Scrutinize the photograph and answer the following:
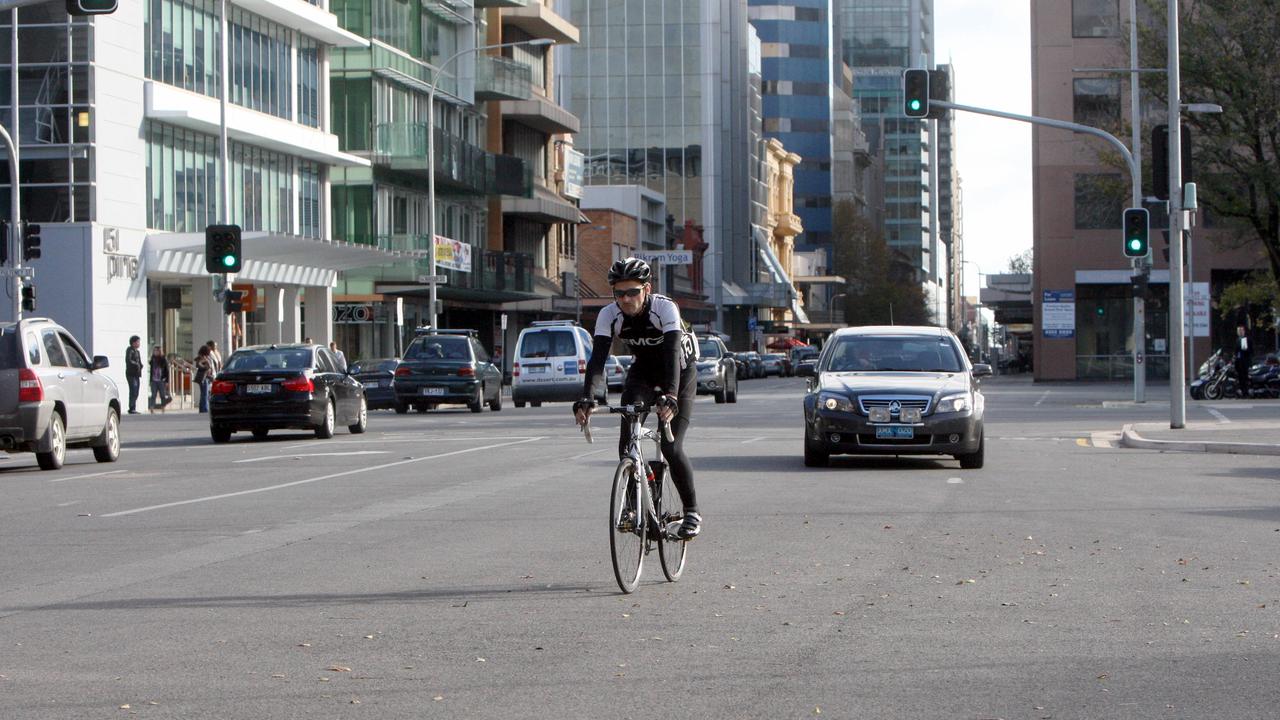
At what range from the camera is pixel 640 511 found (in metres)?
9.67

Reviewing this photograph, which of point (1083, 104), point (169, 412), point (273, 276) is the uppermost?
point (1083, 104)

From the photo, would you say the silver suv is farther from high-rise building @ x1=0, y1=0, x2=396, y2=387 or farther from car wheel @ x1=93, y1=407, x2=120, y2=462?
high-rise building @ x1=0, y1=0, x2=396, y2=387

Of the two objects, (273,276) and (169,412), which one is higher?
(273,276)

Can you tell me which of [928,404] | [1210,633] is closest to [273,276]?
[928,404]

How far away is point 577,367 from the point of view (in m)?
40.6

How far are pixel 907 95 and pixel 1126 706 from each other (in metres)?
22.7

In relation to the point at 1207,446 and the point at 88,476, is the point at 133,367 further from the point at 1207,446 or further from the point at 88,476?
the point at 1207,446

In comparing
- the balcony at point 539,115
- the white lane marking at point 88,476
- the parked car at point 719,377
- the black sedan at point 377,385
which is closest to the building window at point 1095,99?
the balcony at point 539,115

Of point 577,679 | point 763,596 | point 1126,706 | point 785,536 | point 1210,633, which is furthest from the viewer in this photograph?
point 785,536

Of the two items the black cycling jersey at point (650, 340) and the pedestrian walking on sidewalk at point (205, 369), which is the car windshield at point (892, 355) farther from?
the pedestrian walking on sidewalk at point (205, 369)

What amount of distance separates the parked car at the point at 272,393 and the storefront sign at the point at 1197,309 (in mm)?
32700

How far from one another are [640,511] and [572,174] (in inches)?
2863

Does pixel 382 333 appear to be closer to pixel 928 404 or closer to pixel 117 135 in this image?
pixel 117 135

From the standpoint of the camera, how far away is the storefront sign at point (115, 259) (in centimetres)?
4209
